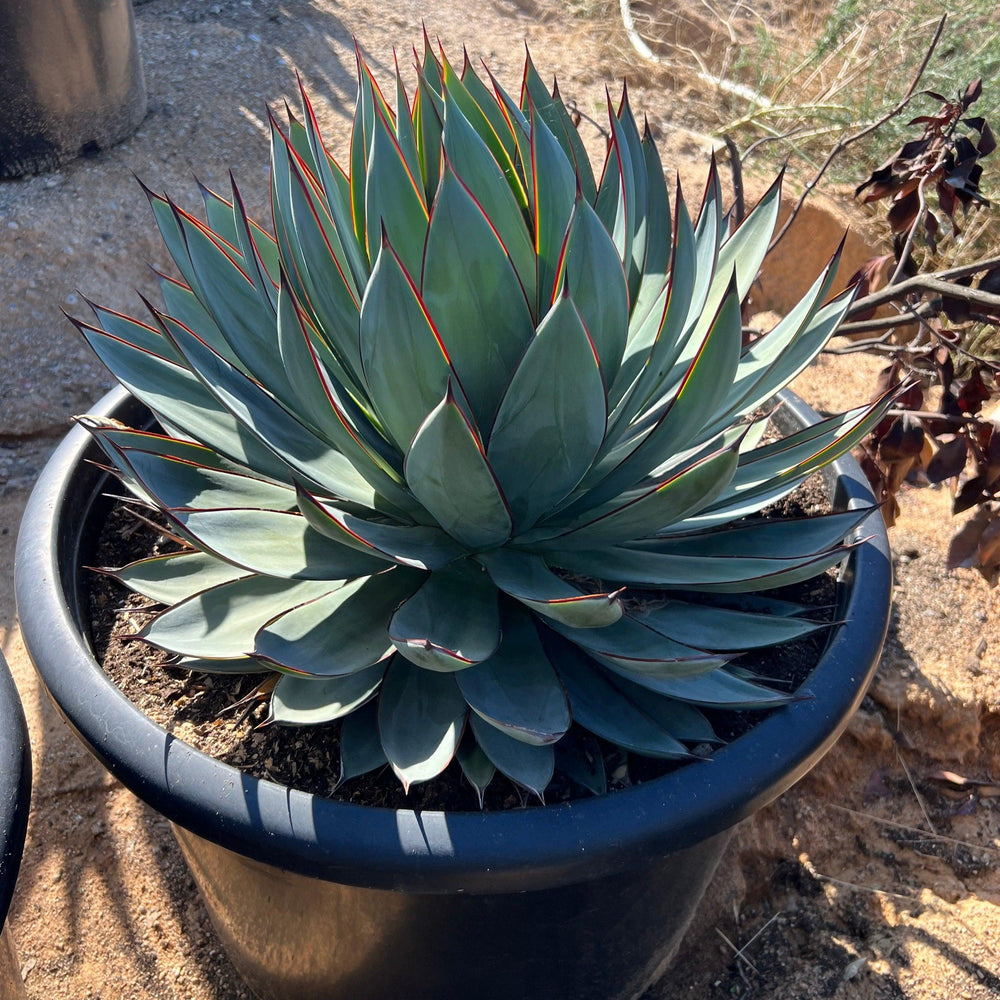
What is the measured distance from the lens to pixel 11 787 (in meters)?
0.87

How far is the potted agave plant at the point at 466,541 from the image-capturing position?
987 mm

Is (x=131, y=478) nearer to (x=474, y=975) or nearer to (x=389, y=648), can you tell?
(x=389, y=648)

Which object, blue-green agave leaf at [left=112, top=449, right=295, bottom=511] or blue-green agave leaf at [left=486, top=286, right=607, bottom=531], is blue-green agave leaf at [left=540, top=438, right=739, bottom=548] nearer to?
blue-green agave leaf at [left=486, top=286, right=607, bottom=531]

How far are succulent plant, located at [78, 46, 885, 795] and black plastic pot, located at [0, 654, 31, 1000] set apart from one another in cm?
16

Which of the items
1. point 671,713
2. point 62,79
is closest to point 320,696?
point 671,713

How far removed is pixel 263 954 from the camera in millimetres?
1369

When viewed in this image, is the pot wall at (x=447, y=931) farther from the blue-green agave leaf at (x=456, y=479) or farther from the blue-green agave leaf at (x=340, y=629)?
the blue-green agave leaf at (x=456, y=479)

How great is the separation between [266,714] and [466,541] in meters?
0.36

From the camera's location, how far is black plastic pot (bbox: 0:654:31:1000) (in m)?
0.85

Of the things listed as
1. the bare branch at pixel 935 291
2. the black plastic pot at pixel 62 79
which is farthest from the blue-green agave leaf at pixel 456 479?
the black plastic pot at pixel 62 79

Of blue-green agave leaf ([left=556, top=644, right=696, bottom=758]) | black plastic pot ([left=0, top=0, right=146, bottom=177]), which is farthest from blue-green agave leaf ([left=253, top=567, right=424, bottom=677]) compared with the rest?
black plastic pot ([left=0, top=0, right=146, bottom=177])

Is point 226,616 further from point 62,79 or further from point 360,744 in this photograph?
point 62,79

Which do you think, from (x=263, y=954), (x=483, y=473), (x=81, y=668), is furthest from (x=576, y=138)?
(x=263, y=954)

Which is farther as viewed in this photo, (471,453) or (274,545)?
(274,545)
